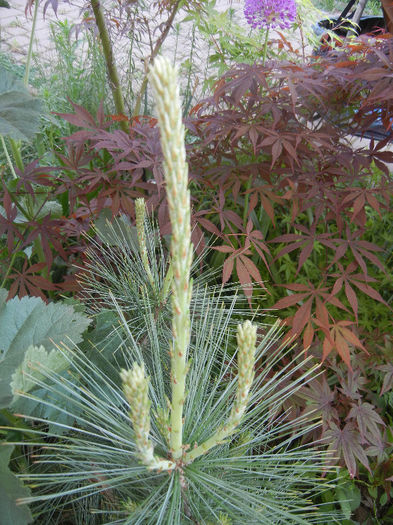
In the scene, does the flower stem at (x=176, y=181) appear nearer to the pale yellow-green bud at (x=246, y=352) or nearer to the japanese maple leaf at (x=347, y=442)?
the pale yellow-green bud at (x=246, y=352)

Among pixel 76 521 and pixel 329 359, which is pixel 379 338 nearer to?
pixel 329 359

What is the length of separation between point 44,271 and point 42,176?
267mm

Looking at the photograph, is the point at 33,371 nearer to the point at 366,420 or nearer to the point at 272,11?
the point at 366,420

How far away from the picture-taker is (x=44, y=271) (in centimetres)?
119

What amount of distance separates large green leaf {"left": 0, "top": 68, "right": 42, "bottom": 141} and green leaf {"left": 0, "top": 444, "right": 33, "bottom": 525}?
52 cm

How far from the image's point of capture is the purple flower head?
1058mm

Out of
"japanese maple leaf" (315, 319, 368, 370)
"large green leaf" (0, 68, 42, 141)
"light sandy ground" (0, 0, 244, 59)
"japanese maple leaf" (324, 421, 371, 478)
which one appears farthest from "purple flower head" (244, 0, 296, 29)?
"light sandy ground" (0, 0, 244, 59)

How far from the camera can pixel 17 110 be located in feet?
2.61

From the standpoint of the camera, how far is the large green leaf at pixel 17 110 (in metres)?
0.77

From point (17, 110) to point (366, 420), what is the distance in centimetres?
96

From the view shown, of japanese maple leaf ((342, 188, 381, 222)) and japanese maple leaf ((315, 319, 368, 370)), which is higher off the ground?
japanese maple leaf ((342, 188, 381, 222))

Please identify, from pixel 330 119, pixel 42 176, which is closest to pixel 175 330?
pixel 42 176

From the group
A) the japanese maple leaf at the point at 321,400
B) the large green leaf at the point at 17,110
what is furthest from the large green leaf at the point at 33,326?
the japanese maple leaf at the point at 321,400

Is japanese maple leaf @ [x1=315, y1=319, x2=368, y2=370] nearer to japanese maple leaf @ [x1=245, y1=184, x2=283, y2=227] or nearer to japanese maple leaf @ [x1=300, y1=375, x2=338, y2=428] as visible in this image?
japanese maple leaf @ [x1=300, y1=375, x2=338, y2=428]
